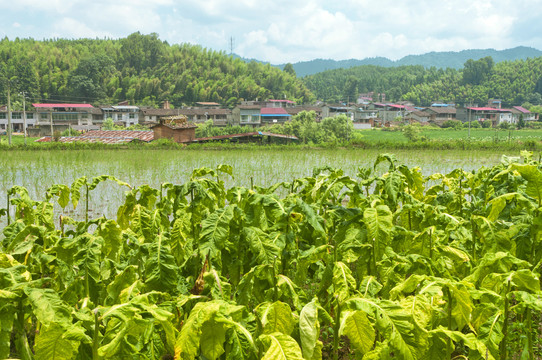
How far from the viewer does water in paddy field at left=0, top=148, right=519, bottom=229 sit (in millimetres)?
10766

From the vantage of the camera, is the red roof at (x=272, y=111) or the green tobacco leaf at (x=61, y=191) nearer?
the green tobacco leaf at (x=61, y=191)

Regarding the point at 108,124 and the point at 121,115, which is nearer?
the point at 108,124

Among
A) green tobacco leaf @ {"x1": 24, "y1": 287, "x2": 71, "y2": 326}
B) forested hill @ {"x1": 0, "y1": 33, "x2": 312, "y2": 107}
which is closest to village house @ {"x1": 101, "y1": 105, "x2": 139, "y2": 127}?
forested hill @ {"x1": 0, "y1": 33, "x2": 312, "y2": 107}

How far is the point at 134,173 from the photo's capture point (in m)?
13.6

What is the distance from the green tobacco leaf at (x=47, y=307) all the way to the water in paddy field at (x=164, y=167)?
6.53 metres

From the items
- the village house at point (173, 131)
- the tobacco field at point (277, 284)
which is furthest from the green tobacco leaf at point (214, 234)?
the village house at point (173, 131)

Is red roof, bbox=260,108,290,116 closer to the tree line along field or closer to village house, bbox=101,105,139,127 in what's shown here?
the tree line along field

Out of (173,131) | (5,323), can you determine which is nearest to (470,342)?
(5,323)

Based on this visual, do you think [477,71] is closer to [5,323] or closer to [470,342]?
[470,342]

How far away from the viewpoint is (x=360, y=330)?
2.11 m

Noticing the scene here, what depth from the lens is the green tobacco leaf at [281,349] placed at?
1781 millimetres

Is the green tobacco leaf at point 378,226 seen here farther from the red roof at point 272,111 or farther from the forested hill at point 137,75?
the forested hill at point 137,75

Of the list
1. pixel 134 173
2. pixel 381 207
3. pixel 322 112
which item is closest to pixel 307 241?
pixel 381 207

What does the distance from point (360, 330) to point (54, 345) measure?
4.52 feet
